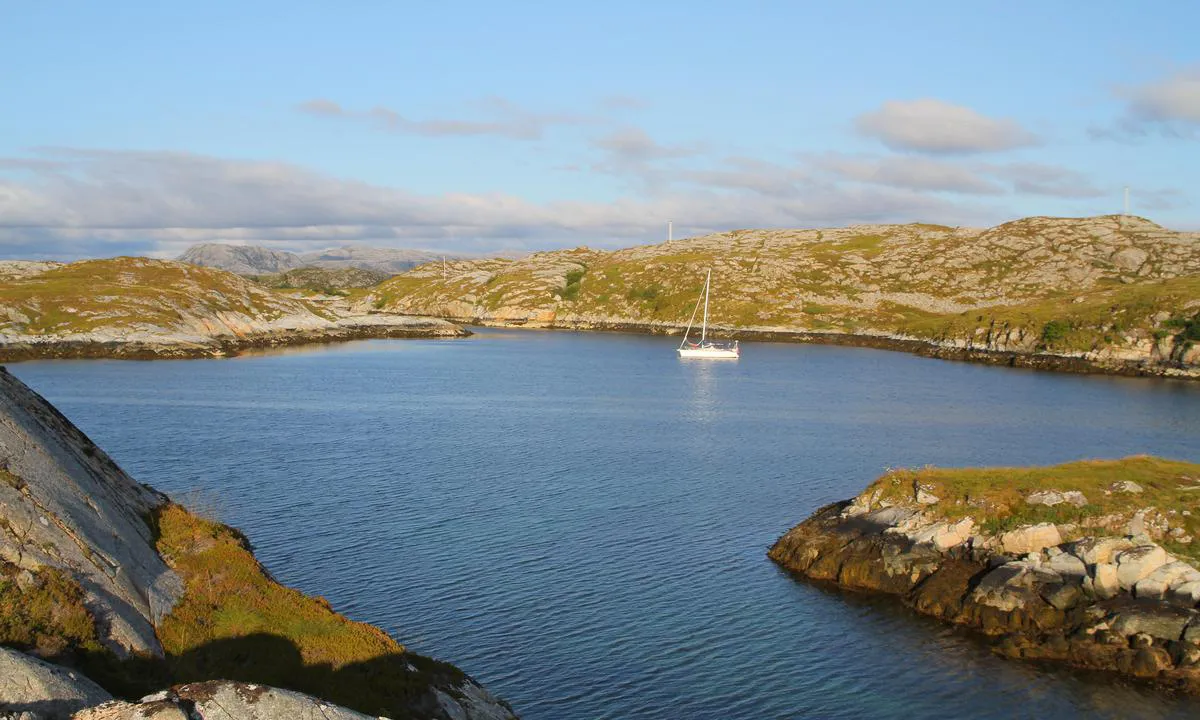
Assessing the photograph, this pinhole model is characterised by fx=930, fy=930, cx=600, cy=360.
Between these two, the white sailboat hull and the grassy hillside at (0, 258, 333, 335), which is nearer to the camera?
the grassy hillside at (0, 258, 333, 335)

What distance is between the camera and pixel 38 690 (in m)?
18.2

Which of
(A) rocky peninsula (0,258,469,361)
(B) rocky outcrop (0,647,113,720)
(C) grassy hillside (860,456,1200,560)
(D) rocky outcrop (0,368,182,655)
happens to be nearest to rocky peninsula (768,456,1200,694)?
(C) grassy hillside (860,456,1200,560)

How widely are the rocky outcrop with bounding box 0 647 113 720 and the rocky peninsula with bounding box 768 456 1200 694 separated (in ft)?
119

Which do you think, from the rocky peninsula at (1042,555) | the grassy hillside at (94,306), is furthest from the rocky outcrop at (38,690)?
the grassy hillside at (94,306)

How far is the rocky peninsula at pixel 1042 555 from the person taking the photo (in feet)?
130

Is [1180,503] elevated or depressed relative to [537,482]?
elevated

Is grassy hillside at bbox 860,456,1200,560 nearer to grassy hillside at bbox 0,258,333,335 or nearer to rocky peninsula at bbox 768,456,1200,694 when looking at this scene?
rocky peninsula at bbox 768,456,1200,694

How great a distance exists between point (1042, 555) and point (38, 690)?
1669 inches

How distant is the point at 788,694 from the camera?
3697 cm

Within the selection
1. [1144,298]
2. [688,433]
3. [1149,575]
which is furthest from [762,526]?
[1144,298]

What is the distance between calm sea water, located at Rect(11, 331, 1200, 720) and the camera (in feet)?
124

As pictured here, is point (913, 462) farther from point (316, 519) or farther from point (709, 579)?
point (316, 519)

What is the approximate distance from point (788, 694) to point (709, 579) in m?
12.6

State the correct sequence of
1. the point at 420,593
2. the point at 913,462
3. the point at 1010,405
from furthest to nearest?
the point at 1010,405
the point at 913,462
the point at 420,593
